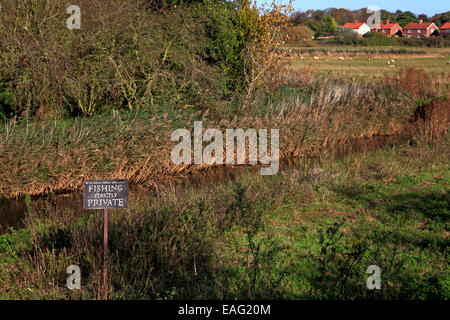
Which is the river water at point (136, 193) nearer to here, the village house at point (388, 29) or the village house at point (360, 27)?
the village house at point (360, 27)

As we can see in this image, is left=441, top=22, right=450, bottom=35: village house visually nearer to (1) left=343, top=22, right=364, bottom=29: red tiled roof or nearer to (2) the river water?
(1) left=343, top=22, right=364, bottom=29: red tiled roof

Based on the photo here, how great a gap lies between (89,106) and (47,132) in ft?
9.26

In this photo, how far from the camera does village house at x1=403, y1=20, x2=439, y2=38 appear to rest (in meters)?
98.7

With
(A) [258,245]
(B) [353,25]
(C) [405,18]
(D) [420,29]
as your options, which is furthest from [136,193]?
(C) [405,18]

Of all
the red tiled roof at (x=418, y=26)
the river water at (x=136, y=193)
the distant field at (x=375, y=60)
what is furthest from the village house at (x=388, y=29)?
the river water at (x=136, y=193)

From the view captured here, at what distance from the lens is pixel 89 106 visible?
559 inches

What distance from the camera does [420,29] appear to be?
99688 mm

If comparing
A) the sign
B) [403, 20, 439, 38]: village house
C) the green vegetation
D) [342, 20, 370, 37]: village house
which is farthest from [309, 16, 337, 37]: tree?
the sign

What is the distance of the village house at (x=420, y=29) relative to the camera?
98.7m

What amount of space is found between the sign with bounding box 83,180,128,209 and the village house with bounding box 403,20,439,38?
102 metres

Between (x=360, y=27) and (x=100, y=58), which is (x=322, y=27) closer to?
(x=360, y=27)

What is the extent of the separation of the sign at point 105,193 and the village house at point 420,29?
10246cm

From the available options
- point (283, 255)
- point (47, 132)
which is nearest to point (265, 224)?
point (283, 255)
